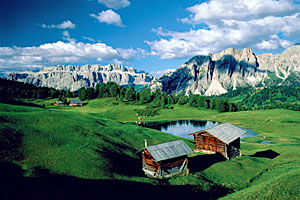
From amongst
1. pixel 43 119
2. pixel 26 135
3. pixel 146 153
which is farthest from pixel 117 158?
pixel 43 119

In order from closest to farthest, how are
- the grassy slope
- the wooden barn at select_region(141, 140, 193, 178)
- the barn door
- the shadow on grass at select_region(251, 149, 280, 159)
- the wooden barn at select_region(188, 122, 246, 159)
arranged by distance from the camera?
1. the grassy slope
2. the wooden barn at select_region(141, 140, 193, 178)
3. the wooden barn at select_region(188, 122, 246, 159)
4. the barn door
5. the shadow on grass at select_region(251, 149, 280, 159)

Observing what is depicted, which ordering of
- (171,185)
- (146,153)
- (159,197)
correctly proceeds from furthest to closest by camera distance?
(146,153)
(171,185)
(159,197)

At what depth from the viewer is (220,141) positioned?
134 feet

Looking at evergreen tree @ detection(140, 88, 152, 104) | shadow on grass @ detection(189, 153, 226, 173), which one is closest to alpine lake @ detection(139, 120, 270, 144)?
shadow on grass @ detection(189, 153, 226, 173)

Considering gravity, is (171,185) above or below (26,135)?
below

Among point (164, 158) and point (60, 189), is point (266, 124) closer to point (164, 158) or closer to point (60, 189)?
point (164, 158)

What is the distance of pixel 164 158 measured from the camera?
90.6 feet

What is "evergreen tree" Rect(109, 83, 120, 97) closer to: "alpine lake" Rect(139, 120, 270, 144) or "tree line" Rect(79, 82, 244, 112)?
"tree line" Rect(79, 82, 244, 112)

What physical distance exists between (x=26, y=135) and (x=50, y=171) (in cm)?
1190

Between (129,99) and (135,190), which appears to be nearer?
(135,190)

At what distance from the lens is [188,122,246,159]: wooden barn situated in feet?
132

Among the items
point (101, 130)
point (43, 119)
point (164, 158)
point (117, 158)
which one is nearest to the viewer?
point (164, 158)

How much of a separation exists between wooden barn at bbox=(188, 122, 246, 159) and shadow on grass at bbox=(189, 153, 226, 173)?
1.53 m

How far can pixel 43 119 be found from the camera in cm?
4059
